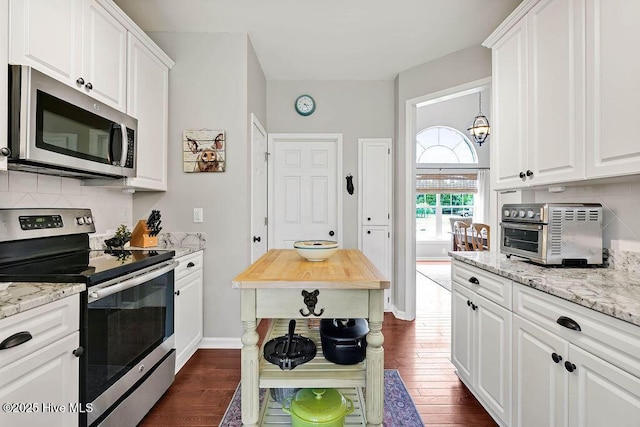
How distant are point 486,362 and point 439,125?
6.54 m

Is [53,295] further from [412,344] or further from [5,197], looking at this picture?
[412,344]

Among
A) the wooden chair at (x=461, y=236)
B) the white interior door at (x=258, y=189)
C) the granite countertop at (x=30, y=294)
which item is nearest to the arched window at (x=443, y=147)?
the wooden chair at (x=461, y=236)

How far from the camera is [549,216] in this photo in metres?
1.56

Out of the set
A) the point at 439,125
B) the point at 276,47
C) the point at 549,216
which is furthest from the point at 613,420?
the point at 439,125

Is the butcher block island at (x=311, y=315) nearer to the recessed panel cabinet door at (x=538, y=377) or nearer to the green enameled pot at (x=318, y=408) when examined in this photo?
the green enameled pot at (x=318, y=408)

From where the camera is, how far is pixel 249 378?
4.47 feet

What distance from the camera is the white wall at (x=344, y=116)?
371 centimetres

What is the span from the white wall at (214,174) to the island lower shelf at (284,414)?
3.56 feet

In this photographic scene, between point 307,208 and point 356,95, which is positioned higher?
point 356,95

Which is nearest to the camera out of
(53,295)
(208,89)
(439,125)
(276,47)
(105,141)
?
(53,295)

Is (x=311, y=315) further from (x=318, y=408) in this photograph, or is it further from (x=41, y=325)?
(x=41, y=325)

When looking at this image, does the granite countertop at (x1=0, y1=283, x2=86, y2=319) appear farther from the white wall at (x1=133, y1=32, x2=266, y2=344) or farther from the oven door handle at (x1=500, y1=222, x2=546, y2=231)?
the oven door handle at (x1=500, y1=222, x2=546, y2=231)

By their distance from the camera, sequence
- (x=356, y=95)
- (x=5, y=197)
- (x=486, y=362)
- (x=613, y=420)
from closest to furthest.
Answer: (x=613, y=420), (x=5, y=197), (x=486, y=362), (x=356, y=95)

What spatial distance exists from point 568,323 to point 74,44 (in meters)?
2.71
